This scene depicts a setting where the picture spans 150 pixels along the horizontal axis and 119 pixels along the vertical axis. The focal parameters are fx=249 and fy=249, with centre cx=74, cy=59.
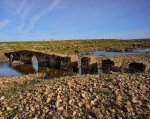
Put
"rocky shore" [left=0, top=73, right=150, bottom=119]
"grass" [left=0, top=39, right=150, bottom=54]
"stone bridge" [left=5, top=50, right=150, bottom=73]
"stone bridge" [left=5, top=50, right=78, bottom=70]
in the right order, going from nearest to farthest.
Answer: "rocky shore" [left=0, top=73, right=150, bottom=119], "stone bridge" [left=5, top=50, right=150, bottom=73], "stone bridge" [left=5, top=50, right=78, bottom=70], "grass" [left=0, top=39, right=150, bottom=54]

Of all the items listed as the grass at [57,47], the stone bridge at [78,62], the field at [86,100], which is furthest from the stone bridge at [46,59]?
the field at [86,100]

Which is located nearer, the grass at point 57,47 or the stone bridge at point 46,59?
the stone bridge at point 46,59

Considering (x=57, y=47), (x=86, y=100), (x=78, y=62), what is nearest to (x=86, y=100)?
(x=86, y=100)

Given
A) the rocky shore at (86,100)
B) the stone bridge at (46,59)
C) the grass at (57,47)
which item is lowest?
the grass at (57,47)

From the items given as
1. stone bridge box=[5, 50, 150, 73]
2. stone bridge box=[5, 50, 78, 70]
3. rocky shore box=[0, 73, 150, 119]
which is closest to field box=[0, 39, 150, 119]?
rocky shore box=[0, 73, 150, 119]

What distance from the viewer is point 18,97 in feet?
58.0

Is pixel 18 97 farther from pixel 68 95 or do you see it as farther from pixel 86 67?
pixel 86 67

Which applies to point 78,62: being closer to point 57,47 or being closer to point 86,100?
point 86,100

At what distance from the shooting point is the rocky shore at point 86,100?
44.0ft

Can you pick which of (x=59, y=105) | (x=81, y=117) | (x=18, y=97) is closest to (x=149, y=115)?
(x=81, y=117)

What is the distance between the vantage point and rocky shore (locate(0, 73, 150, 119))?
13398 millimetres

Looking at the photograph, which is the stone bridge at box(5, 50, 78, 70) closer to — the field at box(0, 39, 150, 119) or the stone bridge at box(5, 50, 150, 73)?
the stone bridge at box(5, 50, 150, 73)

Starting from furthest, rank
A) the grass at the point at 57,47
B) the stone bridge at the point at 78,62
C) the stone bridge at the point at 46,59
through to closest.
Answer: the grass at the point at 57,47 < the stone bridge at the point at 46,59 < the stone bridge at the point at 78,62

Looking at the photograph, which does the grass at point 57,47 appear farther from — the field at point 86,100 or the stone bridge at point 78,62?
the field at point 86,100
